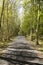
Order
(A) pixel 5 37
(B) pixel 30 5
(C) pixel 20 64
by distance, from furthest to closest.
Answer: (A) pixel 5 37 < (B) pixel 30 5 < (C) pixel 20 64

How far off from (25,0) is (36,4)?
239 cm

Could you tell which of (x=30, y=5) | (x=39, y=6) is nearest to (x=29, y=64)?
(x=39, y=6)

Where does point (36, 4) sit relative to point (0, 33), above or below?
above

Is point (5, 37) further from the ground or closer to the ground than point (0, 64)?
closer to the ground

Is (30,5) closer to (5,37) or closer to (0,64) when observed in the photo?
(5,37)

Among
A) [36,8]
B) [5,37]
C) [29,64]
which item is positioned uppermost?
[36,8]

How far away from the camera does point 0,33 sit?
31594 millimetres

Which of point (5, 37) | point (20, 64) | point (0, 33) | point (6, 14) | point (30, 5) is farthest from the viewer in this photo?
point (6, 14)

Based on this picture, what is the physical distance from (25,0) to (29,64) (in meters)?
19.9

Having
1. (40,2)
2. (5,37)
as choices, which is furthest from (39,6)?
(5,37)

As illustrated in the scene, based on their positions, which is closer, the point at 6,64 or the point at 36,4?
the point at 6,64

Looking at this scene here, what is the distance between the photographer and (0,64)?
1091 centimetres

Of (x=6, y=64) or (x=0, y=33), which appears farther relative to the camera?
(x=0, y=33)

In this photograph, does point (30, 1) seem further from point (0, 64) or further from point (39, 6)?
point (0, 64)
